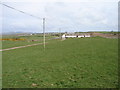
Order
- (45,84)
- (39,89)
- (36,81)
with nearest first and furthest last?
(39,89), (45,84), (36,81)

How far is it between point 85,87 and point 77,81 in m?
0.59

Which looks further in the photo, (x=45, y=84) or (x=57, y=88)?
(x=45, y=84)

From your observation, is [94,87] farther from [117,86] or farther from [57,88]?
[57,88]

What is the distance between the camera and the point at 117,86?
437 cm

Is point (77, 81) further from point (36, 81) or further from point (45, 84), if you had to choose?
point (36, 81)

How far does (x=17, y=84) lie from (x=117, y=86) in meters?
3.77

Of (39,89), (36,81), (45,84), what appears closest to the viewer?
(39,89)

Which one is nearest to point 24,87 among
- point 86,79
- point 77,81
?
point 77,81

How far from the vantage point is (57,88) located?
164 inches

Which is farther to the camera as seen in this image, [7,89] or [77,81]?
[77,81]

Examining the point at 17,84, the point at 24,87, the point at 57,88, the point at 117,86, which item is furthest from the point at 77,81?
the point at 17,84

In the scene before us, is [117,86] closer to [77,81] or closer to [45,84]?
[77,81]

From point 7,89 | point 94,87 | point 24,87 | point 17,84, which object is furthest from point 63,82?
point 7,89

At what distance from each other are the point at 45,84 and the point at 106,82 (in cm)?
241
